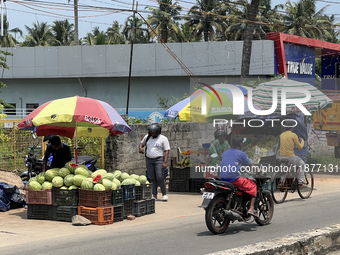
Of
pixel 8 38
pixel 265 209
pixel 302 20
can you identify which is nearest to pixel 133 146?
pixel 265 209

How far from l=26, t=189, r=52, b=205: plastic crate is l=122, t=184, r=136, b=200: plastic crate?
1427 millimetres

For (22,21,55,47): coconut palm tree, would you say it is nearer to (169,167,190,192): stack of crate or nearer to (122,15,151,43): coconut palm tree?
(122,15,151,43): coconut palm tree

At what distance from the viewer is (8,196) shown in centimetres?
1055

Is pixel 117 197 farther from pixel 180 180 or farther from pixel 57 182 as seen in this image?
pixel 180 180

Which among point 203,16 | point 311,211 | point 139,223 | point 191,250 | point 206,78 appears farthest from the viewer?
point 203,16

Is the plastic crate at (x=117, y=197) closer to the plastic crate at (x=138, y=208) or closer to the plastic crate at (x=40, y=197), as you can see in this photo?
the plastic crate at (x=138, y=208)

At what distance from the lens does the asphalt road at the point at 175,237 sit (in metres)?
6.91

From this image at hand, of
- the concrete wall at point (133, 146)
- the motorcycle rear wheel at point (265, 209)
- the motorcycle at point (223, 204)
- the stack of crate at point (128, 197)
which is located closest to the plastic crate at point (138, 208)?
the stack of crate at point (128, 197)

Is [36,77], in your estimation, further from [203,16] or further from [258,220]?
[258,220]

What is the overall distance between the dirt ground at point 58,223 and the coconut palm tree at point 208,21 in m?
46.0

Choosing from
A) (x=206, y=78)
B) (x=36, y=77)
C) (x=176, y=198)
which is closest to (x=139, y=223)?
(x=176, y=198)

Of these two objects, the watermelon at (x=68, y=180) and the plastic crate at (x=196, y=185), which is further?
the plastic crate at (x=196, y=185)

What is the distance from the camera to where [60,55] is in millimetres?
37156

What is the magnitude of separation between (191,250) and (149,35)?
171ft
